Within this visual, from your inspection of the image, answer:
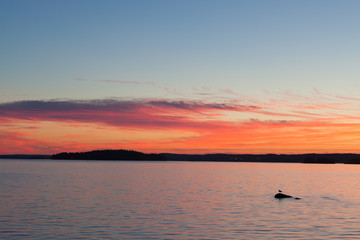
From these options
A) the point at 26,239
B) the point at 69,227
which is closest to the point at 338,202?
the point at 69,227

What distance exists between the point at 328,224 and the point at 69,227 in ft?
89.0

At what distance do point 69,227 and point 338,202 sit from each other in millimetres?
45874

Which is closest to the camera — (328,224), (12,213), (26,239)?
(26,239)

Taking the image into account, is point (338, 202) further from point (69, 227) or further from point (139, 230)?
point (69, 227)

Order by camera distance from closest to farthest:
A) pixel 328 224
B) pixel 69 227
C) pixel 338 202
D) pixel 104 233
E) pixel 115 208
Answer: pixel 104 233 → pixel 69 227 → pixel 328 224 → pixel 115 208 → pixel 338 202

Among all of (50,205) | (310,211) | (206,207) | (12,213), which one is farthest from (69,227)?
(310,211)

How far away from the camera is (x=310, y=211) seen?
57219 mm

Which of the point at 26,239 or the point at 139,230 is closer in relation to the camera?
the point at 26,239

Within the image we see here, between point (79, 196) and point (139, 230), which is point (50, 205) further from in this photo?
point (139, 230)

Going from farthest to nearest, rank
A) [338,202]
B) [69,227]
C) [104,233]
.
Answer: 1. [338,202]
2. [69,227]
3. [104,233]

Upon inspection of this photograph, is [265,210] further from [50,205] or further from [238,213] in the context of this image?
[50,205]

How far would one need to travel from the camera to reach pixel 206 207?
5928 centimetres

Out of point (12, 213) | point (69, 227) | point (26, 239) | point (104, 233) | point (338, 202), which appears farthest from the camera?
point (338, 202)

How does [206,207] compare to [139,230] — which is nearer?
[139,230]
